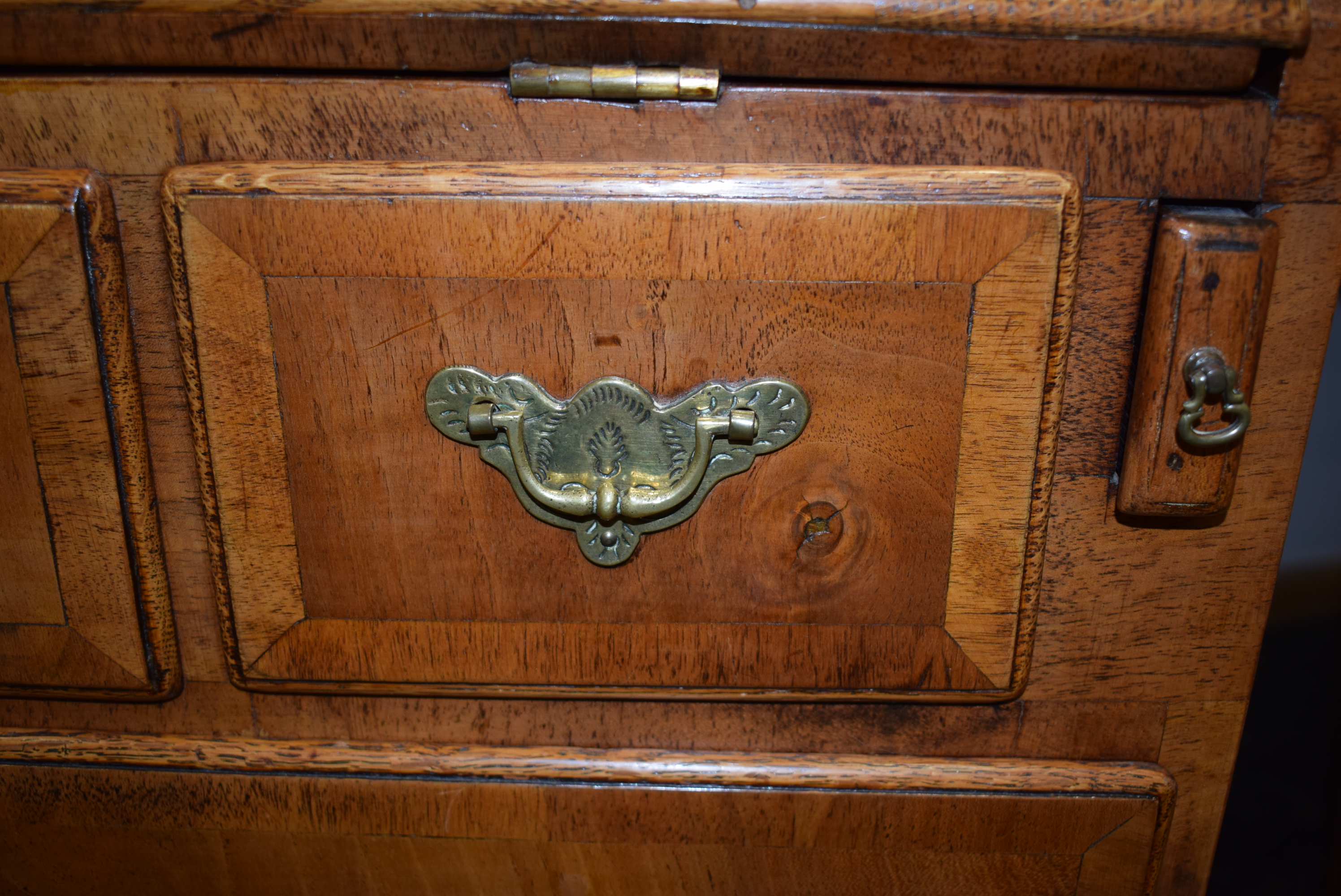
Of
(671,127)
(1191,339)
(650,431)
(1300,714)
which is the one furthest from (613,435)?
(1300,714)

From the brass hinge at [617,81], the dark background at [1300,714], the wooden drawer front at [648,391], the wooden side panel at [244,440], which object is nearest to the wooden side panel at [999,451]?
the wooden drawer front at [648,391]

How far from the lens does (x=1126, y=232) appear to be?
344mm

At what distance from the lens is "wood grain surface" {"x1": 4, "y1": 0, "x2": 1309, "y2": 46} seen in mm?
310

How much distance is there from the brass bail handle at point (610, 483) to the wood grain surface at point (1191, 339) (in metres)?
0.15

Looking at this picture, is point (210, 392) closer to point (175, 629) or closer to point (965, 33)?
point (175, 629)

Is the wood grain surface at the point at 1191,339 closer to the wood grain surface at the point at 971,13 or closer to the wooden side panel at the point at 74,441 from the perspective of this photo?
the wood grain surface at the point at 971,13

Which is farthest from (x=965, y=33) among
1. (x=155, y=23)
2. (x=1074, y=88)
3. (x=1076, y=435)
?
(x=155, y=23)

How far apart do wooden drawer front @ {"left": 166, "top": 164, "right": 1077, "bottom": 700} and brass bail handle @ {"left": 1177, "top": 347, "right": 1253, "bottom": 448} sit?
0.15ft

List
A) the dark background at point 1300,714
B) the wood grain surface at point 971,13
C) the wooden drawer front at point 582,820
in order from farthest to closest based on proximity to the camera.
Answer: the dark background at point 1300,714
the wooden drawer front at point 582,820
the wood grain surface at point 971,13

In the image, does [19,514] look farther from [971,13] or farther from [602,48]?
[971,13]

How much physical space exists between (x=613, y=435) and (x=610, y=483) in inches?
0.8

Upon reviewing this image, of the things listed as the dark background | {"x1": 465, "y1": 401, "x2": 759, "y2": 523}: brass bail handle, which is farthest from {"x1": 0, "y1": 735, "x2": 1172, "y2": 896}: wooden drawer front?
the dark background

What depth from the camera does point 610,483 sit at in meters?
0.36

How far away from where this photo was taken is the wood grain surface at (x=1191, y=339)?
1.08 ft
